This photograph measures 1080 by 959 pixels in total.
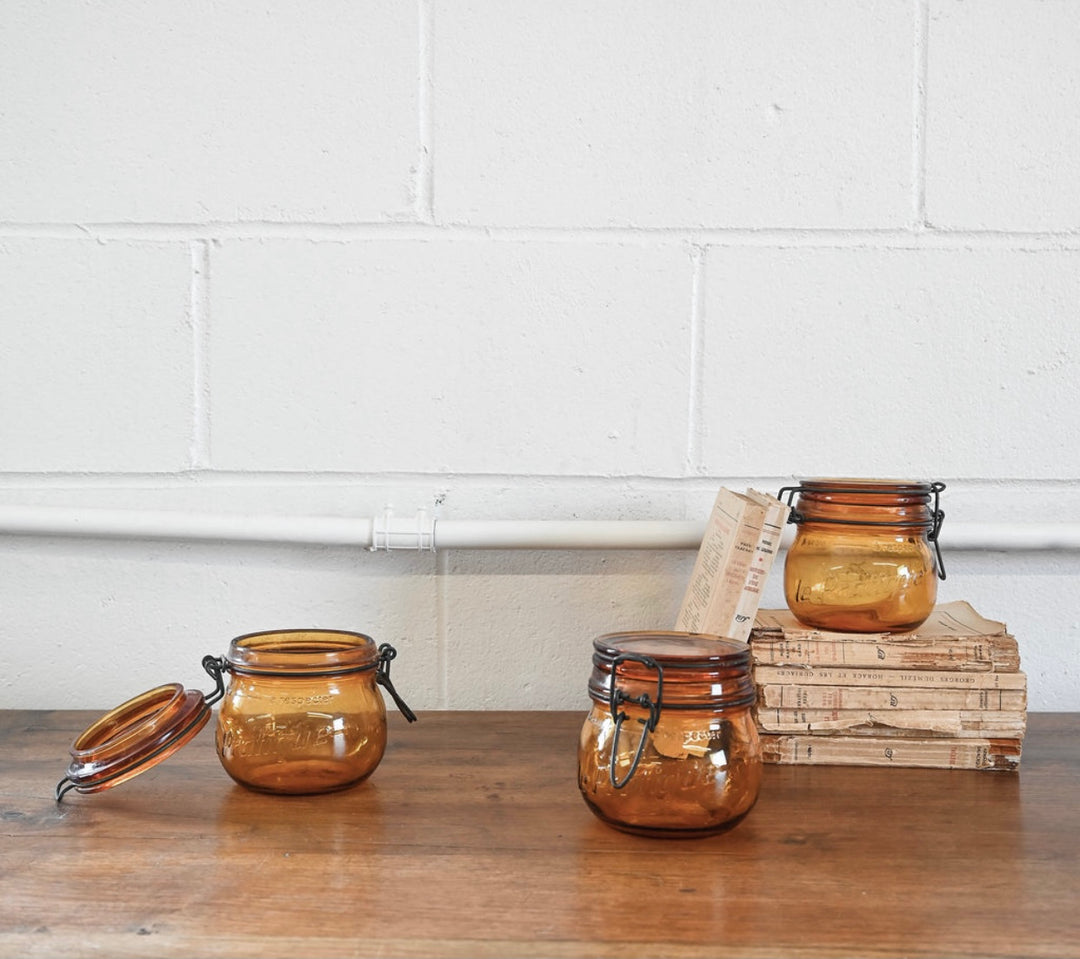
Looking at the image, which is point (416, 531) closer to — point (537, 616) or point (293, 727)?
point (537, 616)

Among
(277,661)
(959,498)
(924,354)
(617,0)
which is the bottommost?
(277,661)

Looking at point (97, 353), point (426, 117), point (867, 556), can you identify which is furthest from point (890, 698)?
point (97, 353)

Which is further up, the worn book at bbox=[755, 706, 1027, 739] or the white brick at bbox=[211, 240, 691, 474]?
the white brick at bbox=[211, 240, 691, 474]

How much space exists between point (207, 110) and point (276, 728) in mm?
748

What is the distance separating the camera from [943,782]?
101 centimetres

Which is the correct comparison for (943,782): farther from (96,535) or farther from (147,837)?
(96,535)

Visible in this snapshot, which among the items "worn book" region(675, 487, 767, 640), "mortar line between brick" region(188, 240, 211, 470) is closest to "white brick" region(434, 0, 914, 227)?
"mortar line between brick" region(188, 240, 211, 470)

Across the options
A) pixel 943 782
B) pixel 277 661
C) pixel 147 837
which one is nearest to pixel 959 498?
pixel 943 782

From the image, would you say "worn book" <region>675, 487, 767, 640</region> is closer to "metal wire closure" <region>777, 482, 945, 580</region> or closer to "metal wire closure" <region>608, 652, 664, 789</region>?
"metal wire closure" <region>777, 482, 945, 580</region>

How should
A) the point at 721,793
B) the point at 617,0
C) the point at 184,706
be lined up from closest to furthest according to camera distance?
the point at 721,793 < the point at 184,706 < the point at 617,0

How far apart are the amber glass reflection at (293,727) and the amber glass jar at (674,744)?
0.78 ft

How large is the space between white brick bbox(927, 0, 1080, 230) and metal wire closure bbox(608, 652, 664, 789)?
748 millimetres

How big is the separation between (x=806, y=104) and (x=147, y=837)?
3.43ft

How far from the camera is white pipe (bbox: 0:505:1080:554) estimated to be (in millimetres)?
1263
